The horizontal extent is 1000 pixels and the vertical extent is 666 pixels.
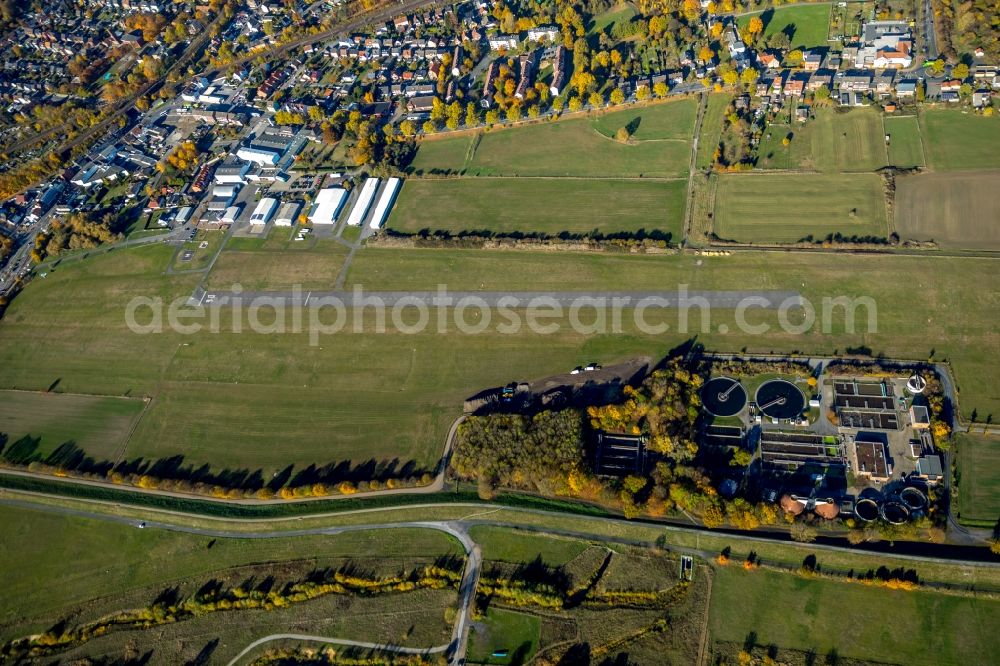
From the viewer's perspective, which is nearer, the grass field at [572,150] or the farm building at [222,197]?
the grass field at [572,150]

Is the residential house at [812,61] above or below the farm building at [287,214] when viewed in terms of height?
above

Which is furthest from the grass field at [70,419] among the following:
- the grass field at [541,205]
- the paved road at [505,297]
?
the grass field at [541,205]

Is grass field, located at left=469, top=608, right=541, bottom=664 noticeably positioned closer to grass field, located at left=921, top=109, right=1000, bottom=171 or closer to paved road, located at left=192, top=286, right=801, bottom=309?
paved road, located at left=192, top=286, right=801, bottom=309

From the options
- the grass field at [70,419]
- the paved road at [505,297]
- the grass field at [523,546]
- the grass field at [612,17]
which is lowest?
the grass field at [523,546]

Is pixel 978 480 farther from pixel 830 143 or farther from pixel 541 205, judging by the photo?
pixel 541 205

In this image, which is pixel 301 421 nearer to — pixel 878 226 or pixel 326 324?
pixel 326 324

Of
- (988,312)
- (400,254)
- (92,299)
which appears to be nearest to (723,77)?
(988,312)

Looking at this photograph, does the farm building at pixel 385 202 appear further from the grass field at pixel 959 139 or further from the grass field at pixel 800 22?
the grass field at pixel 959 139
